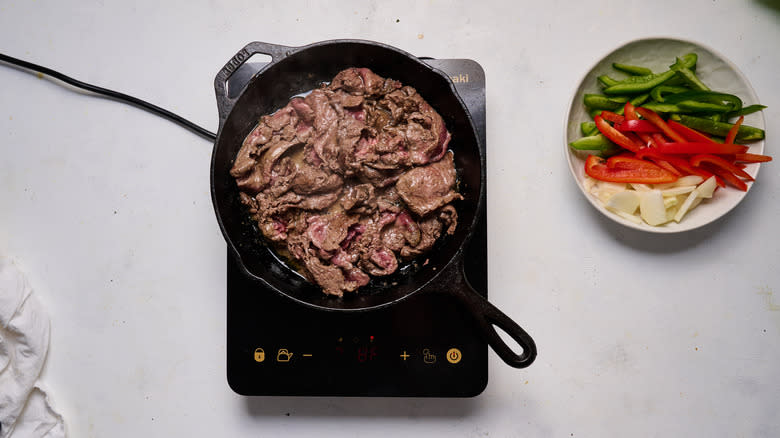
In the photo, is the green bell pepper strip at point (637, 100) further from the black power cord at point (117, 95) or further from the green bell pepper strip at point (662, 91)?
the black power cord at point (117, 95)

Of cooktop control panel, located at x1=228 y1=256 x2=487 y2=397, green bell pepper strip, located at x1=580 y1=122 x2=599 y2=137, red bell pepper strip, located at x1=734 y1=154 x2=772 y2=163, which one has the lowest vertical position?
cooktop control panel, located at x1=228 y1=256 x2=487 y2=397

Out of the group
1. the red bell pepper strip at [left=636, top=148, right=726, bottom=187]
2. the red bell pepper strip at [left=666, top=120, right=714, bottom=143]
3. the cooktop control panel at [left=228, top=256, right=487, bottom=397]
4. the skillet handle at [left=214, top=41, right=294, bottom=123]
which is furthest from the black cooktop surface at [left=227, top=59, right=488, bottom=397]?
the red bell pepper strip at [left=666, top=120, right=714, bottom=143]

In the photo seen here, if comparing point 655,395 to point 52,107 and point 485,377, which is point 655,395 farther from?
point 52,107

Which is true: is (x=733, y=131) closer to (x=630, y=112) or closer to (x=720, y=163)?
(x=720, y=163)

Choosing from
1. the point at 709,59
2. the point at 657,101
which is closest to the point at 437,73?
the point at 657,101

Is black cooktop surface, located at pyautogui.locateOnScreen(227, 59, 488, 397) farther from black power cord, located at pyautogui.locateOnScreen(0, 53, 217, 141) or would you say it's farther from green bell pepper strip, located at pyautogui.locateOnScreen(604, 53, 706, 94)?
green bell pepper strip, located at pyautogui.locateOnScreen(604, 53, 706, 94)

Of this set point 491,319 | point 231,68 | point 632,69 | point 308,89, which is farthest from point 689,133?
point 231,68
